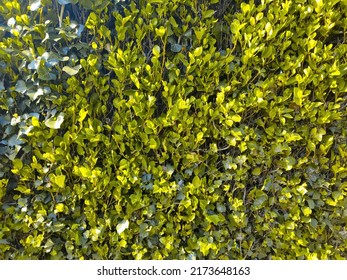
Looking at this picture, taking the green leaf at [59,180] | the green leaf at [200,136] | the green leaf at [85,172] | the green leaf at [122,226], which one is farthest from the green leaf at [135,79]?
the green leaf at [122,226]

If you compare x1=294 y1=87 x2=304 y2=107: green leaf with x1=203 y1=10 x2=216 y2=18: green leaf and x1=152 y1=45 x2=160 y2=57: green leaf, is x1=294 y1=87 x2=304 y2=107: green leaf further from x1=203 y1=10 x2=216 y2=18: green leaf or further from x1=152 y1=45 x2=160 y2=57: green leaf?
x1=152 y1=45 x2=160 y2=57: green leaf

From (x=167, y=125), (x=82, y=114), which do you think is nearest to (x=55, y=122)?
(x=82, y=114)

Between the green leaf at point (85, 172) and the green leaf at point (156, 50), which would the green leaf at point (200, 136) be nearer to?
the green leaf at point (156, 50)

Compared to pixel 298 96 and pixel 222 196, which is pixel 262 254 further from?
pixel 298 96

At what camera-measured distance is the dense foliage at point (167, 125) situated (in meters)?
2.00

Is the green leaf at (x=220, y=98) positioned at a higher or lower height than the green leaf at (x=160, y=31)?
lower

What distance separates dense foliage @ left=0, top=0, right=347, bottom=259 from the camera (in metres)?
2.00

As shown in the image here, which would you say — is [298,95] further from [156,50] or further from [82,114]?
Result: [82,114]

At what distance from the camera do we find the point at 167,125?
2.01 metres

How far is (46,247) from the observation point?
7.06ft

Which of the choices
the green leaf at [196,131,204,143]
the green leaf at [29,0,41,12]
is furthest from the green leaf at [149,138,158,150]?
the green leaf at [29,0,41,12]

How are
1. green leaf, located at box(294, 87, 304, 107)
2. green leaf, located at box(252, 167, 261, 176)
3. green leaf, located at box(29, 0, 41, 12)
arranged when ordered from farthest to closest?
green leaf, located at box(252, 167, 261, 176), green leaf, located at box(294, 87, 304, 107), green leaf, located at box(29, 0, 41, 12)
